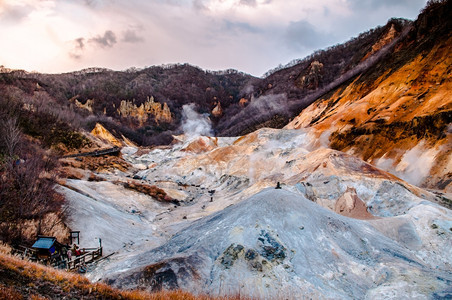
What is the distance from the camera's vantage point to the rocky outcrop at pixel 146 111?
478 ft

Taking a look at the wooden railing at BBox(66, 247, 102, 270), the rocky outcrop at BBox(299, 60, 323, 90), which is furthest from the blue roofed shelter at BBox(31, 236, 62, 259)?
the rocky outcrop at BBox(299, 60, 323, 90)

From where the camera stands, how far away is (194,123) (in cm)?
15375

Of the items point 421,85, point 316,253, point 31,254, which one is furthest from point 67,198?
point 421,85

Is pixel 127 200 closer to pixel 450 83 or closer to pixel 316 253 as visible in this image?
pixel 316 253

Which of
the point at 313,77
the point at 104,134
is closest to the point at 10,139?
the point at 104,134

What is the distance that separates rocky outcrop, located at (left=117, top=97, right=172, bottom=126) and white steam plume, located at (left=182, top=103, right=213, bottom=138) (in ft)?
32.0

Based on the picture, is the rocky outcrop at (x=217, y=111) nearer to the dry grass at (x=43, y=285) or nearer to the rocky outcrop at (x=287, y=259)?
the rocky outcrop at (x=287, y=259)

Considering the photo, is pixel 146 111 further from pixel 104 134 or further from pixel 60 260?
pixel 60 260

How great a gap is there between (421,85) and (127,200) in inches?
1543

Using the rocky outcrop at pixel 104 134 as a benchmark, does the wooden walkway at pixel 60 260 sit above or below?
below

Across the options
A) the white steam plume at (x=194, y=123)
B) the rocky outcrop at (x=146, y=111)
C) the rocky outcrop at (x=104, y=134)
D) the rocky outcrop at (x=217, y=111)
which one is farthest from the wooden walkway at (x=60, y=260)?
the rocky outcrop at (x=217, y=111)

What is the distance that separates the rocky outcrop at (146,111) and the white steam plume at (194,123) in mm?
9758

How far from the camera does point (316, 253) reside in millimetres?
13062

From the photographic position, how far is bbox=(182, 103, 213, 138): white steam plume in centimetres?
14271
